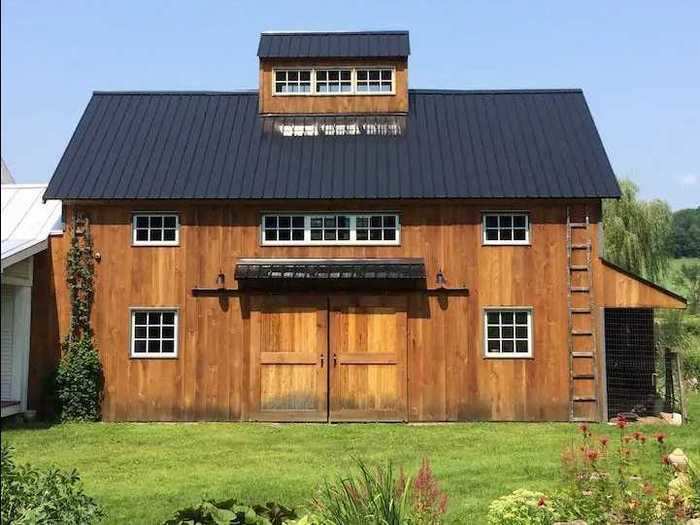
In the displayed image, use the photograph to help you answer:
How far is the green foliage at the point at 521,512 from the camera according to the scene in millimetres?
5816

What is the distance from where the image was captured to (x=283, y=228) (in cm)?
1526

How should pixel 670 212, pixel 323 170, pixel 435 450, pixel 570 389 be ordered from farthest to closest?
pixel 670 212 → pixel 323 170 → pixel 570 389 → pixel 435 450

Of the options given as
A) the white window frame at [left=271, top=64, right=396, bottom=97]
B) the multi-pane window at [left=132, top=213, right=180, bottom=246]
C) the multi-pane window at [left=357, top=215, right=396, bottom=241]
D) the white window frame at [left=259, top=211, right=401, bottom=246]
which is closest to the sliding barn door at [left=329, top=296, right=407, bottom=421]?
the white window frame at [left=259, top=211, right=401, bottom=246]

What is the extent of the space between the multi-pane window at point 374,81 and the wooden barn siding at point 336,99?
0.14m

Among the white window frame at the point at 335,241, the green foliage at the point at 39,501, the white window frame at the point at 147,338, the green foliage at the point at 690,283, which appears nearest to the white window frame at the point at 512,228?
the white window frame at the point at 335,241

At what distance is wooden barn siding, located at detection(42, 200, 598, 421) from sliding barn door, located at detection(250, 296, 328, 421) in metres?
0.28

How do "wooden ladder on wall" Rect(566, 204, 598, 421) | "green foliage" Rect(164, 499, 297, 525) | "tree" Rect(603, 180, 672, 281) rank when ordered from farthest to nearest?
"tree" Rect(603, 180, 672, 281)
"wooden ladder on wall" Rect(566, 204, 598, 421)
"green foliage" Rect(164, 499, 297, 525)

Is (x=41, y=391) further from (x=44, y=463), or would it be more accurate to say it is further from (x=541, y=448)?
(x=541, y=448)

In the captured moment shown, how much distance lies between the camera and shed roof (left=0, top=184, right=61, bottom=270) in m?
14.9

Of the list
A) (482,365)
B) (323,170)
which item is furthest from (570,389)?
(323,170)

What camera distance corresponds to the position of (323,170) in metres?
15.7

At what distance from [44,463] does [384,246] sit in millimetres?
7394

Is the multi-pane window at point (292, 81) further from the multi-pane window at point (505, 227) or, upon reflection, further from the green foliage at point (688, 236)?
the green foliage at point (688, 236)

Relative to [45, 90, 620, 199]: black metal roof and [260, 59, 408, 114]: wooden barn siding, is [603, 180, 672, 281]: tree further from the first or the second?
[260, 59, 408, 114]: wooden barn siding
